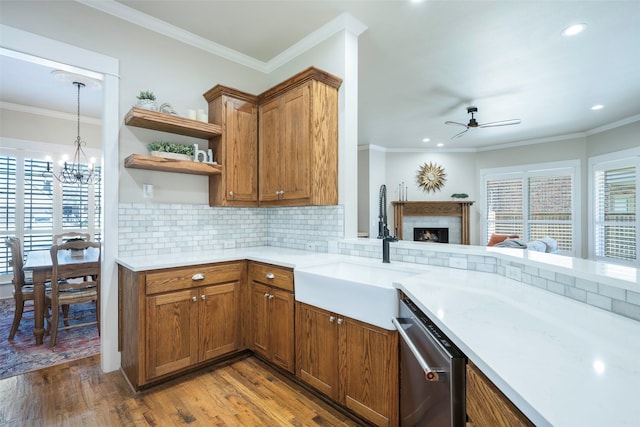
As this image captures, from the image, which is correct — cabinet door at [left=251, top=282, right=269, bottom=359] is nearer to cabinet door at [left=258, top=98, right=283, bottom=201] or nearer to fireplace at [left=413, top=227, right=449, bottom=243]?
cabinet door at [left=258, top=98, right=283, bottom=201]

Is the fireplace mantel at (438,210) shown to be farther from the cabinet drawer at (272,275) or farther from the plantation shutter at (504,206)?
the cabinet drawer at (272,275)

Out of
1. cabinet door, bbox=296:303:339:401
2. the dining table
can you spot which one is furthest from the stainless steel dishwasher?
the dining table

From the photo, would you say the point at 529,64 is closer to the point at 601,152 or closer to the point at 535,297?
the point at 535,297

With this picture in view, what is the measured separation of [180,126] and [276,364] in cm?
210

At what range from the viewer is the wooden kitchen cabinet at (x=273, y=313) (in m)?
2.18

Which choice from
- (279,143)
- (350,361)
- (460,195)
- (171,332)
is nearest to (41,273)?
(171,332)

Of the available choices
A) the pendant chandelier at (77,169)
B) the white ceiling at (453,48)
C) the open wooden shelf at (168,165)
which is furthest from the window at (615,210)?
the pendant chandelier at (77,169)

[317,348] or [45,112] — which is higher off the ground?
[45,112]

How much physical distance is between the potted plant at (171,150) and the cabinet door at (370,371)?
197 cm

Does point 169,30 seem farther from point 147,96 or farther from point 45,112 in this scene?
point 45,112

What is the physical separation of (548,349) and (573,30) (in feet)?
10.5

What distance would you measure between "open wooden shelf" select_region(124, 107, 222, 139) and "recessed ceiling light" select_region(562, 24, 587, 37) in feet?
10.6

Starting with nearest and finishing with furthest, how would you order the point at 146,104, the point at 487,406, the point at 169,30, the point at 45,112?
the point at 487,406, the point at 146,104, the point at 169,30, the point at 45,112

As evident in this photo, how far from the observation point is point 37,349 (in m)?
2.82
